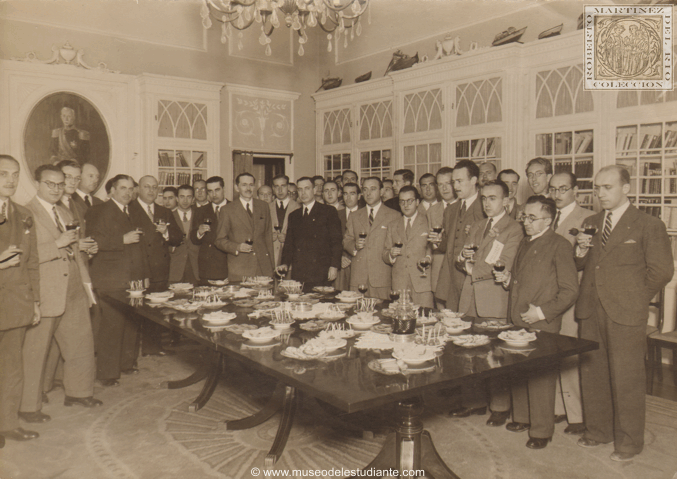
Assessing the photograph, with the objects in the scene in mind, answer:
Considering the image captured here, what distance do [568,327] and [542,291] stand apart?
55 cm

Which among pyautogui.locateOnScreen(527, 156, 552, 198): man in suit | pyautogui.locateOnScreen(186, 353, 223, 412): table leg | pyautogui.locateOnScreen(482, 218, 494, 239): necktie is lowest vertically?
pyautogui.locateOnScreen(186, 353, 223, 412): table leg

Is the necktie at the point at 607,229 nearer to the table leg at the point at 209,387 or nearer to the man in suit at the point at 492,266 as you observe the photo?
the man in suit at the point at 492,266

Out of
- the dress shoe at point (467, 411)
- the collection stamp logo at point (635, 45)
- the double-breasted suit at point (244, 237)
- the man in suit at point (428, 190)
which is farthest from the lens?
the man in suit at point (428, 190)

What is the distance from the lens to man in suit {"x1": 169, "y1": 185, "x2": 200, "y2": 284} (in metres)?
5.96

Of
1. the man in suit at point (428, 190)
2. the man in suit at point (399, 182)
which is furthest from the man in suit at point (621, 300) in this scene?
the man in suit at point (399, 182)

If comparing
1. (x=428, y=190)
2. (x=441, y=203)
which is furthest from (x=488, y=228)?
(x=428, y=190)

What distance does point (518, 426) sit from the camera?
340cm

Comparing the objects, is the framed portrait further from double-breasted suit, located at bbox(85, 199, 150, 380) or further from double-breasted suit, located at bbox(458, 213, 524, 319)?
double-breasted suit, located at bbox(458, 213, 524, 319)

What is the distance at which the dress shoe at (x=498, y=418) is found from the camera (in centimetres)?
348

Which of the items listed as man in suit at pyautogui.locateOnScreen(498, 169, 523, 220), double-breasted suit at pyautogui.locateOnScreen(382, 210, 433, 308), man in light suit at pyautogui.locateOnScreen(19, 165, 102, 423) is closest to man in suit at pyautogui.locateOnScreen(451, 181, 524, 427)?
double-breasted suit at pyautogui.locateOnScreen(382, 210, 433, 308)

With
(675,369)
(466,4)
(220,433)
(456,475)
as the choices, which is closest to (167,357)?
(220,433)

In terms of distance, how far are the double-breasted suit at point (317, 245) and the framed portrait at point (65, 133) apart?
12.2 feet

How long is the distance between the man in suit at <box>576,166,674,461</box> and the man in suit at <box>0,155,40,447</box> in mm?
3333

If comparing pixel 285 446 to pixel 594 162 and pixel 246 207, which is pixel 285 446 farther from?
pixel 594 162
